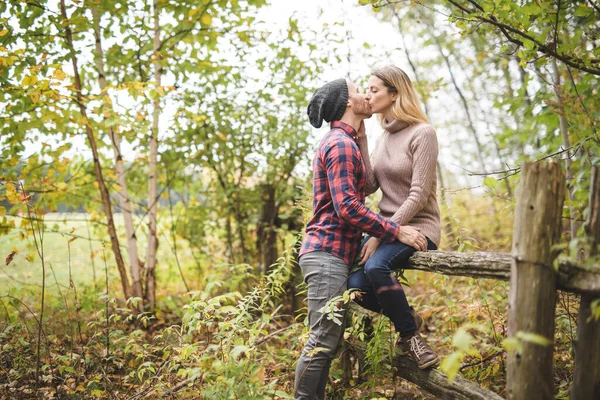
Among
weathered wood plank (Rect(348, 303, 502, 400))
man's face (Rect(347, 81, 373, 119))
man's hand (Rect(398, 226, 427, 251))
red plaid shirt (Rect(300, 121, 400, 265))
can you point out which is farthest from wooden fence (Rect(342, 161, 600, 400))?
man's face (Rect(347, 81, 373, 119))

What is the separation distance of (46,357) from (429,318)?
4217 mm

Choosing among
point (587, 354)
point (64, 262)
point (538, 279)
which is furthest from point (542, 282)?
point (64, 262)

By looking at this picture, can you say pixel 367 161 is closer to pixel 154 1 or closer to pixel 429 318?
pixel 429 318

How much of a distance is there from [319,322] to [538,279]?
4.41 ft

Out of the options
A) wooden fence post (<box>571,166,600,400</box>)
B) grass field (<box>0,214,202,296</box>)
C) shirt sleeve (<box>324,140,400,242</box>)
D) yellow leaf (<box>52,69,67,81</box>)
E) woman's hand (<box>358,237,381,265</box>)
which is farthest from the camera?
grass field (<box>0,214,202,296</box>)

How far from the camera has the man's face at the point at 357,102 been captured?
124 inches

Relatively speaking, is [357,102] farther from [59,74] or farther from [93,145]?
[93,145]

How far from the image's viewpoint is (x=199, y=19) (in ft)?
17.6

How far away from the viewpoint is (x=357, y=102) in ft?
10.4

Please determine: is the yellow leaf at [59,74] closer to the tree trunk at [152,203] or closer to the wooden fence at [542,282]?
the tree trunk at [152,203]

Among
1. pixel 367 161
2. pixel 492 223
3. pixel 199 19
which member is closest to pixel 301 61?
pixel 199 19

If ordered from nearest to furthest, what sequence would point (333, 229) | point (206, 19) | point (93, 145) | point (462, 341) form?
point (462, 341)
point (333, 229)
point (93, 145)
point (206, 19)

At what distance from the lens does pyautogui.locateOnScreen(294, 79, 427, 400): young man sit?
281 centimetres

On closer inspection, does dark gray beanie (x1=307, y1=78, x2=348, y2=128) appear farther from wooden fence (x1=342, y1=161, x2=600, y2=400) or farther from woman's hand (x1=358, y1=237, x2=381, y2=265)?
wooden fence (x1=342, y1=161, x2=600, y2=400)
